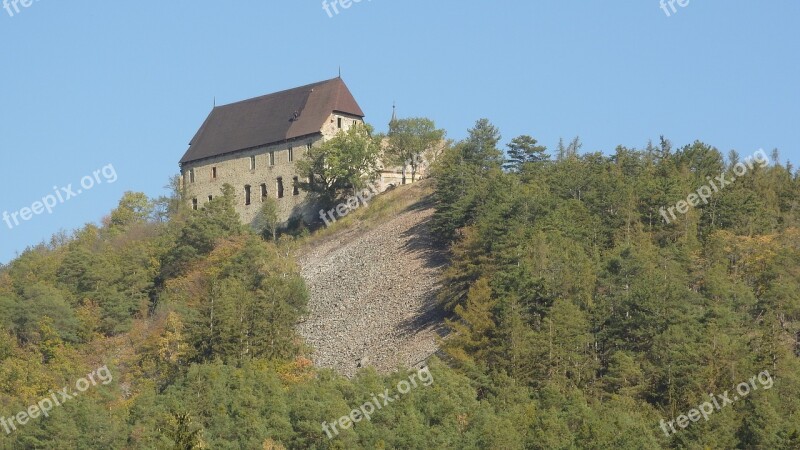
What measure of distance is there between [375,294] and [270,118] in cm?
2491

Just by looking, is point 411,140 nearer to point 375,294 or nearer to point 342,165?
point 342,165

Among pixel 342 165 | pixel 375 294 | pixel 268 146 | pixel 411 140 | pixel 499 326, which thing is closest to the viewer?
pixel 499 326

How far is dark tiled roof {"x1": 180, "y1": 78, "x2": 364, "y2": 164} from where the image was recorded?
94.4 m

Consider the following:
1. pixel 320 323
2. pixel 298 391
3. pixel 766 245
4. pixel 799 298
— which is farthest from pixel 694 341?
pixel 320 323

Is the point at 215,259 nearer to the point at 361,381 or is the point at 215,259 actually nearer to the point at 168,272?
the point at 168,272

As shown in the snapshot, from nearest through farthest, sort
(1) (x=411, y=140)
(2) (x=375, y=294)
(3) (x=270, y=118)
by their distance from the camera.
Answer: (2) (x=375, y=294)
(1) (x=411, y=140)
(3) (x=270, y=118)

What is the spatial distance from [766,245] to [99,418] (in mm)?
26023

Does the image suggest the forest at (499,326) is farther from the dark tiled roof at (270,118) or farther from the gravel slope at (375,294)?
the dark tiled roof at (270,118)

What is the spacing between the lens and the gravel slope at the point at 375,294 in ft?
225

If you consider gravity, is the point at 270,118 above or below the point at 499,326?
above

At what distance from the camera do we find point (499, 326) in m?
62.4

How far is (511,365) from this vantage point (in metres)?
60.7

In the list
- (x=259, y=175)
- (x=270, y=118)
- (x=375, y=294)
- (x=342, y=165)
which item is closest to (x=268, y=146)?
(x=259, y=175)

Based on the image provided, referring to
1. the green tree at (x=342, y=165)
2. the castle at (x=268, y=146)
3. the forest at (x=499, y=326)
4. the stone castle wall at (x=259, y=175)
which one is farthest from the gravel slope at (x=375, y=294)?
the castle at (x=268, y=146)
